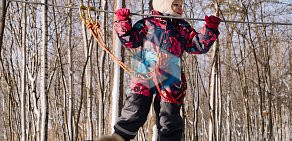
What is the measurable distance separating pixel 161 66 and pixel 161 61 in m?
0.04

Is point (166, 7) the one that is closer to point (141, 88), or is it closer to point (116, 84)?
point (141, 88)

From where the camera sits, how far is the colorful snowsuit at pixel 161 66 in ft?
11.1

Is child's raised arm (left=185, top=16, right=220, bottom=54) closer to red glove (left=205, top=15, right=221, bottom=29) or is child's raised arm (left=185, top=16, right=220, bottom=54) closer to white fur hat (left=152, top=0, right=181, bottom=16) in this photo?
red glove (left=205, top=15, right=221, bottom=29)

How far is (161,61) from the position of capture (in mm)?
3432

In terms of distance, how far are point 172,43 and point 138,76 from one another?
1.24ft

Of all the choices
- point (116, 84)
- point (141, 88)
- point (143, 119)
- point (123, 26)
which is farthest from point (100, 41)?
point (116, 84)

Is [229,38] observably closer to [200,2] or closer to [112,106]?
[200,2]

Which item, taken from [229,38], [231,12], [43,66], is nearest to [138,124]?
[43,66]

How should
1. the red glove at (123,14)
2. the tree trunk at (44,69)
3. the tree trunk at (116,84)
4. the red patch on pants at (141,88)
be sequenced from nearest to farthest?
the red glove at (123,14), the red patch on pants at (141,88), the tree trunk at (116,84), the tree trunk at (44,69)

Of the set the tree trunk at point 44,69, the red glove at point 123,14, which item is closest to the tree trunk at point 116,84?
the tree trunk at point 44,69

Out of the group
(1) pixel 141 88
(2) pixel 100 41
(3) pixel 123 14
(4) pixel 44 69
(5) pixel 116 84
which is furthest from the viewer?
(4) pixel 44 69

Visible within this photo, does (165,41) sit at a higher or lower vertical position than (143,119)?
higher

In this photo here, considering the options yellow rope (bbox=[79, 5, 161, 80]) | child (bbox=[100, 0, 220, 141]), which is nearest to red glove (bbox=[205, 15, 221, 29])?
child (bbox=[100, 0, 220, 141])

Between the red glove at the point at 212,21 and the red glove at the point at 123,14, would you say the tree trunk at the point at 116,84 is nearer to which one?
the red glove at the point at 123,14
